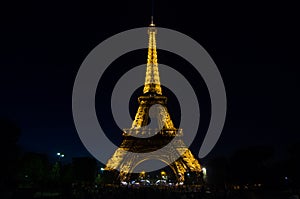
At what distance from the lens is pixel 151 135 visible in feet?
178

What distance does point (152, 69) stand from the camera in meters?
56.2

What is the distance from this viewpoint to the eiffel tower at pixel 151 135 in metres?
51.2

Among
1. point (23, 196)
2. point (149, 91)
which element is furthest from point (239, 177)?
point (23, 196)

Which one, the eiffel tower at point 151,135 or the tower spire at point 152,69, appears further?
the tower spire at point 152,69

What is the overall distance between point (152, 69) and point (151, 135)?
34.4 ft

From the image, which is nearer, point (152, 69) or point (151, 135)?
point (151, 135)

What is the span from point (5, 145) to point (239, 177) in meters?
24.6

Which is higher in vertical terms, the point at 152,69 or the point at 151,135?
the point at 152,69

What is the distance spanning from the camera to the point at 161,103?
55.6 metres

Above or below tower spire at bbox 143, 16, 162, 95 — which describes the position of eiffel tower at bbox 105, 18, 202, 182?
below

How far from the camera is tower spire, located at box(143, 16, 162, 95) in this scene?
55872 millimetres

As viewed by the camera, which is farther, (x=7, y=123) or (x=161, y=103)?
(x=161, y=103)

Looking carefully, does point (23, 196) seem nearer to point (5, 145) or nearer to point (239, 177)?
point (5, 145)

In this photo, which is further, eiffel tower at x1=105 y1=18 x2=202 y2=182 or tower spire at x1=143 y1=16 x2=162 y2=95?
tower spire at x1=143 y1=16 x2=162 y2=95
